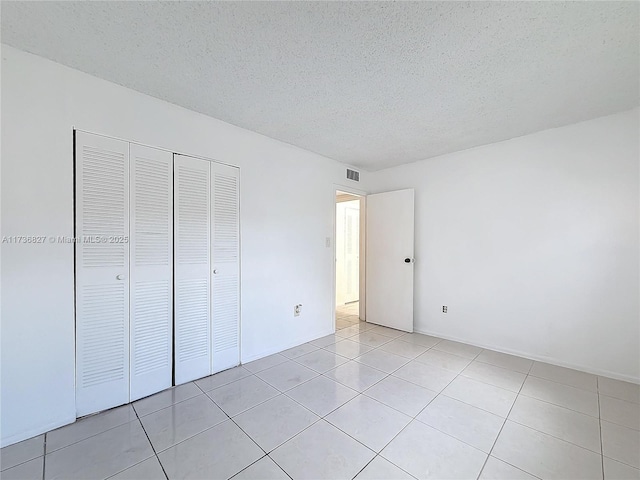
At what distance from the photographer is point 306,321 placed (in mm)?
3588

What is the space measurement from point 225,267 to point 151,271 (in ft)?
2.17

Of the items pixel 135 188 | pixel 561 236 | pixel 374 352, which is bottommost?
pixel 374 352

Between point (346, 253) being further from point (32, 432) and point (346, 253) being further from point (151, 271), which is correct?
point (32, 432)

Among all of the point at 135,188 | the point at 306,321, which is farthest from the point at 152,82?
the point at 306,321

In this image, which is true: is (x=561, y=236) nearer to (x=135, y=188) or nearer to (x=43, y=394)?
(x=135, y=188)

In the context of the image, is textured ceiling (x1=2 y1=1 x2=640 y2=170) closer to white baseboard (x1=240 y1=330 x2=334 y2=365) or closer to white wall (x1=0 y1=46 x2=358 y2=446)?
white wall (x1=0 y1=46 x2=358 y2=446)

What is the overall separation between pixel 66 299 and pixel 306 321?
7.94 feet

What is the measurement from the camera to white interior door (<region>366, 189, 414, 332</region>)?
397cm

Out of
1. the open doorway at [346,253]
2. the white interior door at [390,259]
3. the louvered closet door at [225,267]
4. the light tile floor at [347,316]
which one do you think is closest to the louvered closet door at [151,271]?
the louvered closet door at [225,267]

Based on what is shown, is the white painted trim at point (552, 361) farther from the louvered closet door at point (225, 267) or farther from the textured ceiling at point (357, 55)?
the louvered closet door at point (225, 267)

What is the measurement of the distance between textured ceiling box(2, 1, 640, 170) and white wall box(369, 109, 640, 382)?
1.50ft

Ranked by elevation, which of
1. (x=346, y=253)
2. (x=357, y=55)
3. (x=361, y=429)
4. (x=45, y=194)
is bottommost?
(x=361, y=429)

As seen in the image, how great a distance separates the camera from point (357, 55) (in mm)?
1769

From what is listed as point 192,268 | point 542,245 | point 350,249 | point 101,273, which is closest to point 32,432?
point 101,273
